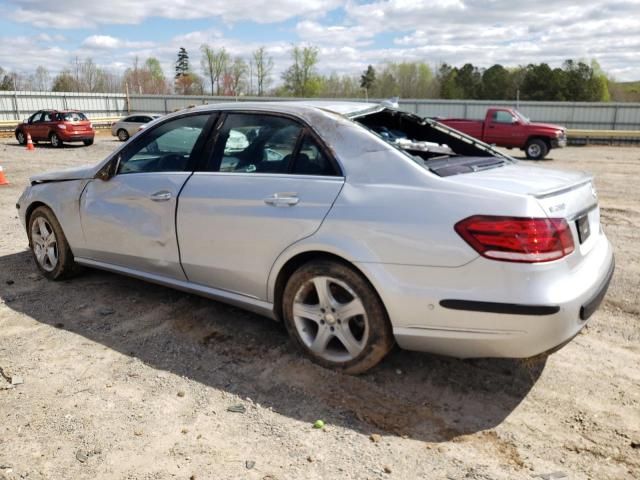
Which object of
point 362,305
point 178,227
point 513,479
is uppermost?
point 178,227

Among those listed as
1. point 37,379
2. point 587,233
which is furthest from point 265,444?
point 587,233

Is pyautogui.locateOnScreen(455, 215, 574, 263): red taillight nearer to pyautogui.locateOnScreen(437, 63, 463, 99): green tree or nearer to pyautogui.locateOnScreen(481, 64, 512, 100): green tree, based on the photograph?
pyautogui.locateOnScreen(481, 64, 512, 100): green tree

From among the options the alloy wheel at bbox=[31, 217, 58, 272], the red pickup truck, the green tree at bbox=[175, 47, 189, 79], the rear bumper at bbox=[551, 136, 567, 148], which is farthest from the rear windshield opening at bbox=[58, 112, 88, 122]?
the green tree at bbox=[175, 47, 189, 79]

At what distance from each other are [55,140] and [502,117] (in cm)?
1830

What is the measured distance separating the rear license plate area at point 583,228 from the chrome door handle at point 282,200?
1594 millimetres

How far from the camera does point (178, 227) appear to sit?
3.81 metres

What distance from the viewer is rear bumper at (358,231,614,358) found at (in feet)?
8.54

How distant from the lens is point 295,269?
337 cm

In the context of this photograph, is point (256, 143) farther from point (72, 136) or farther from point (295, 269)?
point (72, 136)

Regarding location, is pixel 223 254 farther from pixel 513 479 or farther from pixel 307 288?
pixel 513 479

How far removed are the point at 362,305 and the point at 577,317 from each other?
113 cm

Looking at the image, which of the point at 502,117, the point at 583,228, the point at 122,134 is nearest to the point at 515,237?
the point at 583,228

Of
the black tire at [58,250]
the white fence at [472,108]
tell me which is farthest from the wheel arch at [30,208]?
the white fence at [472,108]

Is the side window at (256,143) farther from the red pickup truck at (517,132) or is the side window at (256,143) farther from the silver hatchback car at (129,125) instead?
the silver hatchback car at (129,125)
